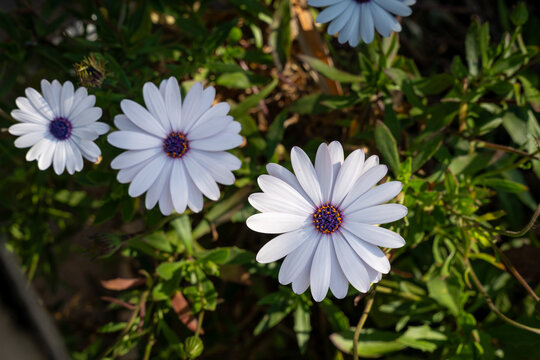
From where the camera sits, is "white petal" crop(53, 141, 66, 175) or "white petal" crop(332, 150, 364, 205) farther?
"white petal" crop(53, 141, 66, 175)

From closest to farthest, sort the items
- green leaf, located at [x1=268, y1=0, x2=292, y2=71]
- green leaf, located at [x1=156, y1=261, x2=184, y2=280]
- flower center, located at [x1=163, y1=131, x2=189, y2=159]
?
flower center, located at [x1=163, y1=131, x2=189, y2=159] < green leaf, located at [x1=156, y1=261, x2=184, y2=280] < green leaf, located at [x1=268, y1=0, x2=292, y2=71]

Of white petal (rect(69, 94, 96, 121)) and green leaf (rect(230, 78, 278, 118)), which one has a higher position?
green leaf (rect(230, 78, 278, 118))

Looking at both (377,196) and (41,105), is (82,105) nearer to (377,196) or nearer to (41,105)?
(41,105)

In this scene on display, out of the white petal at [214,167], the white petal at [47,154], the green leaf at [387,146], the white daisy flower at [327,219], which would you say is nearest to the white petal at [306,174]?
the white daisy flower at [327,219]

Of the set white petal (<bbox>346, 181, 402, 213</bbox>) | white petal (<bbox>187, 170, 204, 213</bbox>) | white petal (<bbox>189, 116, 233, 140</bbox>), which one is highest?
white petal (<bbox>189, 116, 233, 140</bbox>)

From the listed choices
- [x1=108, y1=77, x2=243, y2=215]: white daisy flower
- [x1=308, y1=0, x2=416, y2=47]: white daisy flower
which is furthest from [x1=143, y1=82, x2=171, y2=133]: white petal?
[x1=308, y1=0, x2=416, y2=47]: white daisy flower

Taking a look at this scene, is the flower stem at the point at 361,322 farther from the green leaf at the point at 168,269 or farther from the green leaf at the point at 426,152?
the green leaf at the point at 168,269

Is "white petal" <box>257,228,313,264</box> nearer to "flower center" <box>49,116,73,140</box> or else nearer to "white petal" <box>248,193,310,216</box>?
"white petal" <box>248,193,310,216</box>
